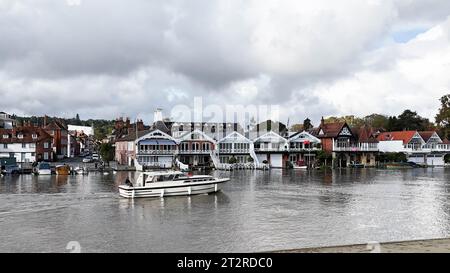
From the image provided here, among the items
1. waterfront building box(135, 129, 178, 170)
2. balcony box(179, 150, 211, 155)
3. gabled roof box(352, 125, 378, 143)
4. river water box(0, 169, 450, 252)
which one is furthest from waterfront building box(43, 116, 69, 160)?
gabled roof box(352, 125, 378, 143)

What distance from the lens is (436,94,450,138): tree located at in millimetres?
102188

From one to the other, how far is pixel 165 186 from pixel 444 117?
289 feet

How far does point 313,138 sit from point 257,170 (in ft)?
54.9

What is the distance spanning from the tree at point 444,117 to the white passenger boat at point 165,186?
8311 centimetres

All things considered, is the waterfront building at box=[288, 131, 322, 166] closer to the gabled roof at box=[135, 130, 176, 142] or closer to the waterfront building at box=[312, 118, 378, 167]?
the waterfront building at box=[312, 118, 378, 167]

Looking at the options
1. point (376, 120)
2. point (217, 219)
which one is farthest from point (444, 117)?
point (217, 219)

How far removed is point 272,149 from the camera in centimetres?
7838

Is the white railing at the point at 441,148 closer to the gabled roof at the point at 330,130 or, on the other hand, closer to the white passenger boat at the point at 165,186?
the gabled roof at the point at 330,130

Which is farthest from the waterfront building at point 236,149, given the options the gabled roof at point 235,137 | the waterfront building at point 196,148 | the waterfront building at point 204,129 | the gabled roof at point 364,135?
the gabled roof at point 364,135

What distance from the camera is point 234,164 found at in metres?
71.1

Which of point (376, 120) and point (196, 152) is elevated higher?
point (376, 120)

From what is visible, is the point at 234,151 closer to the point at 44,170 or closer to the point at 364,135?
the point at 364,135

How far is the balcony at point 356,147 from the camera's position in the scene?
8438 centimetres
